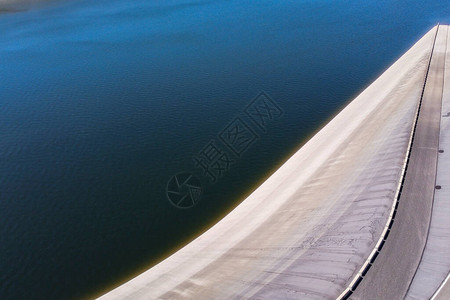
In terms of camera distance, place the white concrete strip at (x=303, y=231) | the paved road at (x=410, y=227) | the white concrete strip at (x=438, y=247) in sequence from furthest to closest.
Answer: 1. the white concrete strip at (x=303, y=231)
2. the paved road at (x=410, y=227)
3. the white concrete strip at (x=438, y=247)

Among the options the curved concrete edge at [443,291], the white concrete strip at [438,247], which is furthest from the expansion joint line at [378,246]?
the curved concrete edge at [443,291]

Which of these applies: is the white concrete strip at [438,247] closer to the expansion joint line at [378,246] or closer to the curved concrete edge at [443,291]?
→ the curved concrete edge at [443,291]

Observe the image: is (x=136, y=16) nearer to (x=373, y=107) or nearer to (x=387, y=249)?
(x=373, y=107)

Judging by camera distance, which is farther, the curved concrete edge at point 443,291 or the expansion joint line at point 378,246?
the expansion joint line at point 378,246

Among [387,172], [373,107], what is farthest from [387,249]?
[373,107]

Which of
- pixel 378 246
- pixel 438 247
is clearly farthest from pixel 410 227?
pixel 378 246

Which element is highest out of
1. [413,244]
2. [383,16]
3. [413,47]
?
[383,16]
